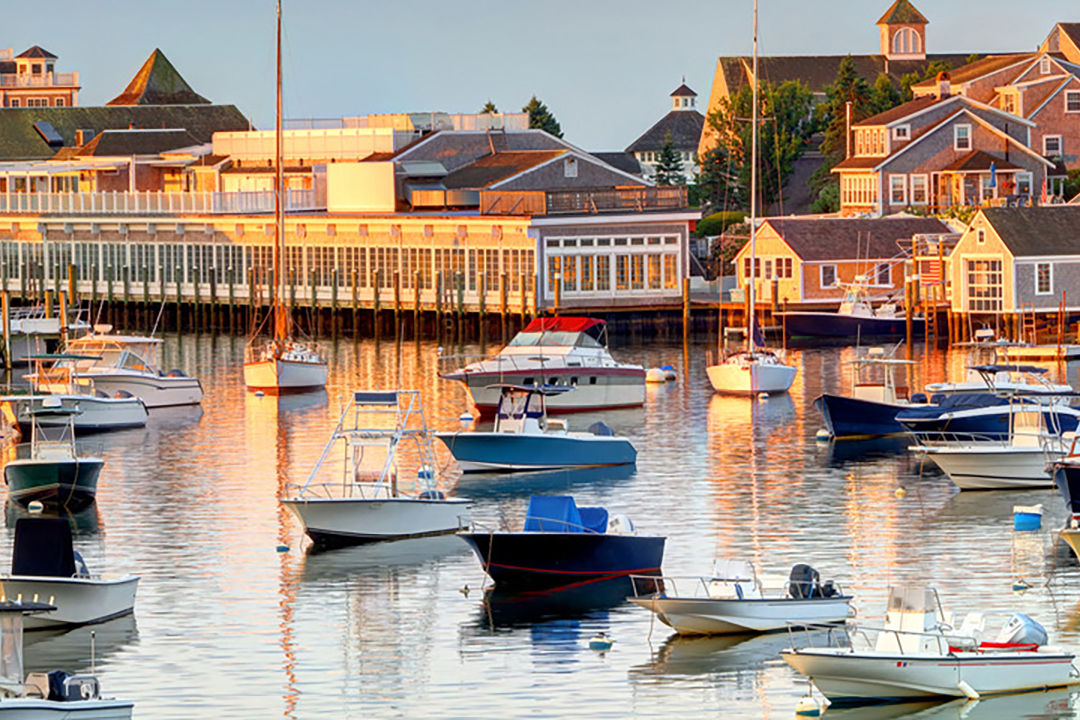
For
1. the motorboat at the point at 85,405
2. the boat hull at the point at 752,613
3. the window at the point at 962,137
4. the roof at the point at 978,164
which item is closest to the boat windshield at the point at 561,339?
the motorboat at the point at 85,405

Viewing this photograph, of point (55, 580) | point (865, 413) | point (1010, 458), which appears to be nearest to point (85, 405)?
point (865, 413)

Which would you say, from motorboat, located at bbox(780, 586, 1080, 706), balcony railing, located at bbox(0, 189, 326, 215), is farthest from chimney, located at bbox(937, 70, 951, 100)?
motorboat, located at bbox(780, 586, 1080, 706)

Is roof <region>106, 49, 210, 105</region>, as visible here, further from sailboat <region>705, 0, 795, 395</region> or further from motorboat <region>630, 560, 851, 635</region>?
motorboat <region>630, 560, 851, 635</region>

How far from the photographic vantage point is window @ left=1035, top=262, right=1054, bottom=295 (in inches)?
3634

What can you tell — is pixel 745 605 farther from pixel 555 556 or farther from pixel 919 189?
pixel 919 189

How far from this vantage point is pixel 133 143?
134375mm

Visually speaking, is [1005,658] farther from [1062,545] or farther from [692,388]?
[692,388]

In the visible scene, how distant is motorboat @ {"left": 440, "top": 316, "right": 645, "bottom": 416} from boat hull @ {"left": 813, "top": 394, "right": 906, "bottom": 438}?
958 cm

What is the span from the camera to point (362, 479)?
45.9 metres

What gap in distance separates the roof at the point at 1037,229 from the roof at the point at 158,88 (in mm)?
99841

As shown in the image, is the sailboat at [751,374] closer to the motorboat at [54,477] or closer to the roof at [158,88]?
the motorboat at [54,477]

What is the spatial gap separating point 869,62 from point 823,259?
91359 millimetres

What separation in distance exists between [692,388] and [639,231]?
966 inches

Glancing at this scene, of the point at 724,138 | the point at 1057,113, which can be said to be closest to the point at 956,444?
the point at 1057,113
